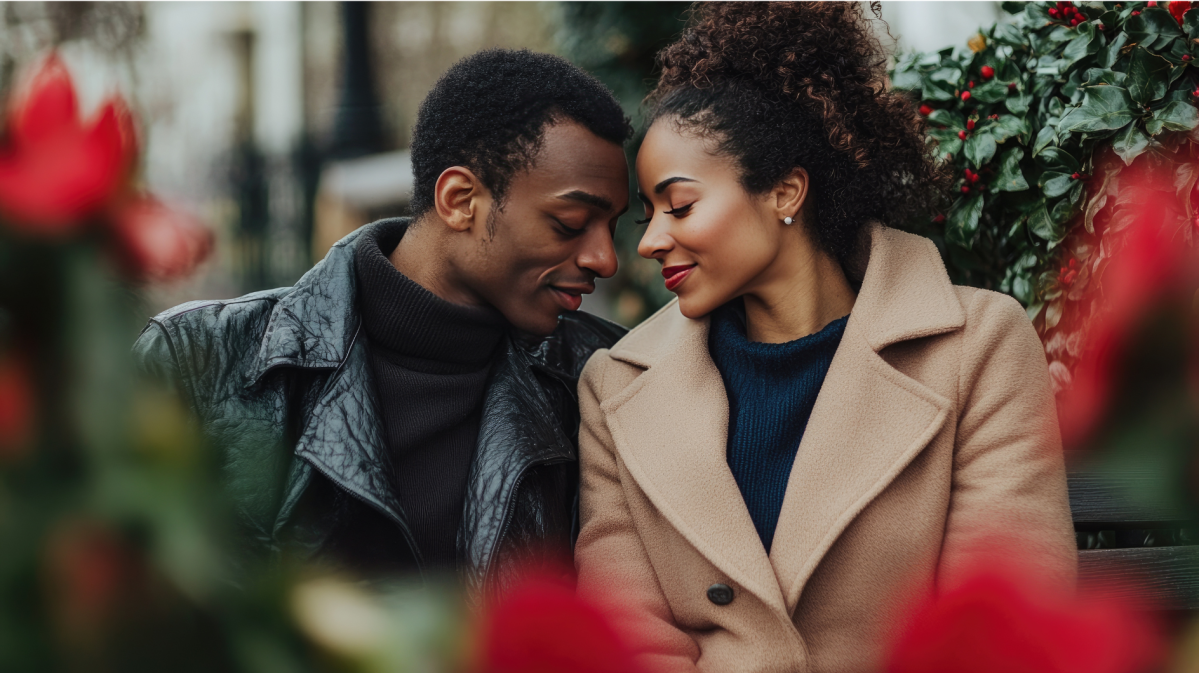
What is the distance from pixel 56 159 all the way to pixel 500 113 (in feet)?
7.17

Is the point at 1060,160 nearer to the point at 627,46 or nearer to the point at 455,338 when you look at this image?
the point at 455,338

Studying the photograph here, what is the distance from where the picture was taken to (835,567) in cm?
204

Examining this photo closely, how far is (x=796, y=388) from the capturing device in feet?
7.40

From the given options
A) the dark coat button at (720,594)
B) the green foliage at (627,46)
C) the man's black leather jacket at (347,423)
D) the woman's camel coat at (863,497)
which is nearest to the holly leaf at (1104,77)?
the woman's camel coat at (863,497)

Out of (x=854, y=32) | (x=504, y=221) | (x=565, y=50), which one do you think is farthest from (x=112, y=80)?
(x=565, y=50)

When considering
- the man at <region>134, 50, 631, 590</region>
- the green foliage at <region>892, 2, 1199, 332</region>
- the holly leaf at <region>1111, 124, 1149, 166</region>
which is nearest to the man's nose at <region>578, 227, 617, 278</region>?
the man at <region>134, 50, 631, 590</region>

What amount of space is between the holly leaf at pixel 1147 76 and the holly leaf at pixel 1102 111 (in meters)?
0.03

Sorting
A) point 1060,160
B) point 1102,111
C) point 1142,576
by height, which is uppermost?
point 1102,111

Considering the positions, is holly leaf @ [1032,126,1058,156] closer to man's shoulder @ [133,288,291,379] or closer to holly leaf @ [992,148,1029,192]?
holly leaf @ [992,148,1029,192]

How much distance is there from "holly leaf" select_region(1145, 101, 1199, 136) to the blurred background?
0.89 m

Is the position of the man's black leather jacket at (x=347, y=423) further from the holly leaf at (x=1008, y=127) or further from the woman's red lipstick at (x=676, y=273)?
the holly leaf at (x=1008, y=127)

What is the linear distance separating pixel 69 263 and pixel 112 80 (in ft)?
0.25

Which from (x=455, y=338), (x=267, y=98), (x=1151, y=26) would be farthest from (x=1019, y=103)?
(x=267, y=98)

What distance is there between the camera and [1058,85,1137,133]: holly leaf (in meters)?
2.00
